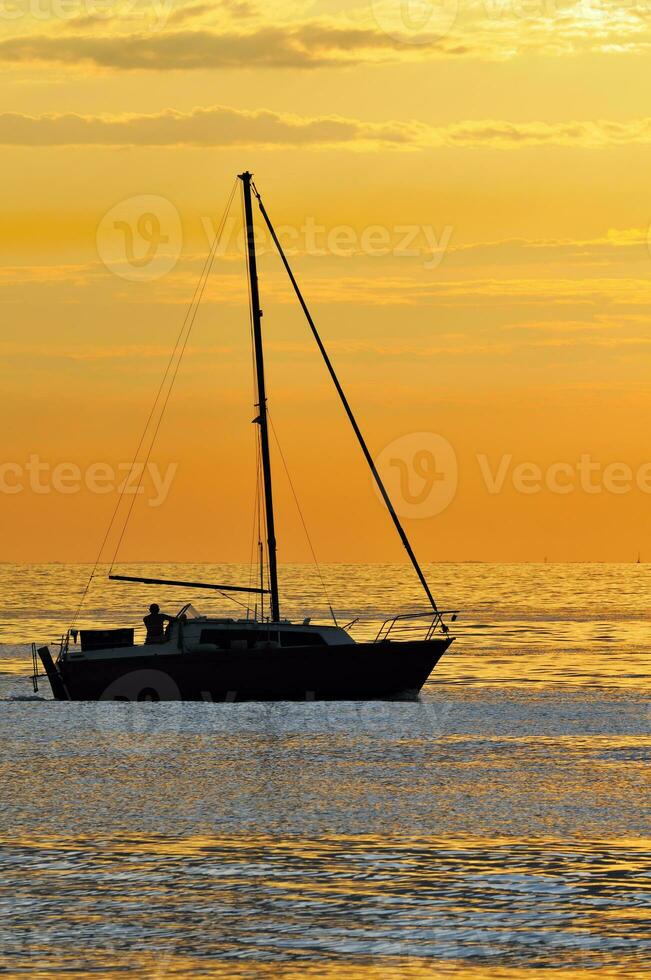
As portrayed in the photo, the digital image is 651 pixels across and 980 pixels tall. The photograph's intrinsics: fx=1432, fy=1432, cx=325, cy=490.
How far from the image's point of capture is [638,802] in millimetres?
25047

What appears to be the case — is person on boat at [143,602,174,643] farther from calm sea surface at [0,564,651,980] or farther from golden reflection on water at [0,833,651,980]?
golden reflection on water at [0,833,651,980]

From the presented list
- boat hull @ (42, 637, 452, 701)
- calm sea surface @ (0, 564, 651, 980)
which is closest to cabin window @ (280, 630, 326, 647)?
boat hull @ (42, 637, 452, 701)

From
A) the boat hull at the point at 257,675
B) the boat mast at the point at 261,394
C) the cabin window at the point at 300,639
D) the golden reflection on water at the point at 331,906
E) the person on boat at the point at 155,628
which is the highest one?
the boat mast at the point at 261,394

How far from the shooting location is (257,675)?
43438 millimetres

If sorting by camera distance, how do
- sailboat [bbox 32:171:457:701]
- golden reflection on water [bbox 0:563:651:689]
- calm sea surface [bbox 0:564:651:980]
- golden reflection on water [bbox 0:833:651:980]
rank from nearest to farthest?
golden reflection on water [bbox 0:833:651:980], calm sea surface [bbox 0:564:651:980], sailboat [bbox 32:171:457:701], golden reflection on water [bbox 0:563:651:689]

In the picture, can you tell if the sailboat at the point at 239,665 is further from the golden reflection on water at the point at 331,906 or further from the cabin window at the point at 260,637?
the golden reflection on water at the point at 331,906

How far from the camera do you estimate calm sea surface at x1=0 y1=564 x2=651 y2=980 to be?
1567cm

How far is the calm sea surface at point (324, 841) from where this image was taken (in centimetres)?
1567

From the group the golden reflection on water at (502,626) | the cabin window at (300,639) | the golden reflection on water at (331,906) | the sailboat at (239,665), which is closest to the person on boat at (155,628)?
the sailboat at (239,665)

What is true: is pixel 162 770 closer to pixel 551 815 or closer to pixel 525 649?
pixel 551 815

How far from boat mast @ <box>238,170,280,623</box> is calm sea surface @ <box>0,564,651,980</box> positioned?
524 cm

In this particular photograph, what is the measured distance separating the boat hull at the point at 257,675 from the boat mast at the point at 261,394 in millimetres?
2324

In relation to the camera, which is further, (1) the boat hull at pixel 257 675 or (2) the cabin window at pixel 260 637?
(2) the cabin window at pixel 260 637

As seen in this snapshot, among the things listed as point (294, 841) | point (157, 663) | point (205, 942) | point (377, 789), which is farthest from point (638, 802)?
point (157, 663)
